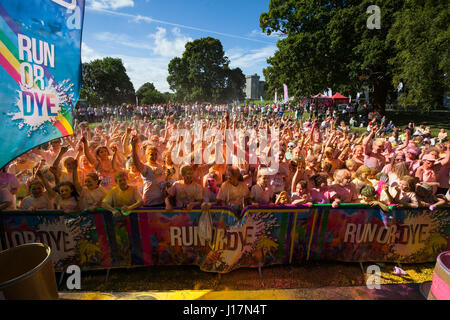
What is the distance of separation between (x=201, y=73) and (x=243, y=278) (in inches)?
2422

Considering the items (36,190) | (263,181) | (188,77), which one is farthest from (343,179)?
(188,77)

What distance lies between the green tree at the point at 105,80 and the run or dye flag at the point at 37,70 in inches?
2509

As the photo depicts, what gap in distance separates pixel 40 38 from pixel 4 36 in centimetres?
27

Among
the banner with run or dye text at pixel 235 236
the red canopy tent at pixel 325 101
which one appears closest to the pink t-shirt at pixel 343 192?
the banner with run or dye text at pixel 235 236

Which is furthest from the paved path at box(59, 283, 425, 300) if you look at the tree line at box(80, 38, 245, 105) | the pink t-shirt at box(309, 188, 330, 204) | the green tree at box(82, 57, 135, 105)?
the green tree at box(82, 57, 135, 105)

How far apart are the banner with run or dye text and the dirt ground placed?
0.49 ft

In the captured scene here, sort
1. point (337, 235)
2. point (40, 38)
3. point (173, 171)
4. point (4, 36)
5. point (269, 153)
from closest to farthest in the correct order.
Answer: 1. point (4, 36)
2. point (40, 38)
3. point (337, 235)
4. point (173, 171)
5. point (269, 153)

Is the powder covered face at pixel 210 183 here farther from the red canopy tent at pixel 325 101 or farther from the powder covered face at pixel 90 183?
the red canopy tent at pixel 325 101

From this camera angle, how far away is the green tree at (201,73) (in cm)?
5938

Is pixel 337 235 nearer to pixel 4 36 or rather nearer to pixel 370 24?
pixel 4 36

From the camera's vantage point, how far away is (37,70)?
2.14 m

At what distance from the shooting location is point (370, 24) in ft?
58.0

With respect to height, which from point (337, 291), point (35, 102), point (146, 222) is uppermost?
point (35, 102)
